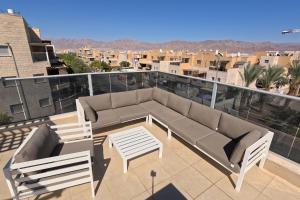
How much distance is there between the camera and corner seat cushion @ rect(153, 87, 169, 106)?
4.15 meters

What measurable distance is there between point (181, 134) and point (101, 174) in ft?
5.06

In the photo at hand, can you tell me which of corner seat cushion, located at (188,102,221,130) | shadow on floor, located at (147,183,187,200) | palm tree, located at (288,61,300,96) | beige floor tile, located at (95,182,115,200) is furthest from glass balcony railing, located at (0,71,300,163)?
palm tree, located at (288,61,300,96)

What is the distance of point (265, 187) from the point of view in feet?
7.04

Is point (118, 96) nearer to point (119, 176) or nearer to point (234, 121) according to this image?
point (119, 176)

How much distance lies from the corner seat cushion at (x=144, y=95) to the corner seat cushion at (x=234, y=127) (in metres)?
2.24

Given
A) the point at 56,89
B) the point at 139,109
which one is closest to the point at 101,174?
the point at 139,109

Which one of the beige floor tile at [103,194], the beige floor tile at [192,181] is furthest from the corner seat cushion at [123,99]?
the beige floor tile at [192,181]

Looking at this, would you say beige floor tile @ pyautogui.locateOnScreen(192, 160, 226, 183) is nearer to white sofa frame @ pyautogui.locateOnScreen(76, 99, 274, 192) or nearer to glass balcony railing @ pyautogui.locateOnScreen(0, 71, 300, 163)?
white sofa frame @ pyautogui.locateOnScreen(76, 99, 274, 192)

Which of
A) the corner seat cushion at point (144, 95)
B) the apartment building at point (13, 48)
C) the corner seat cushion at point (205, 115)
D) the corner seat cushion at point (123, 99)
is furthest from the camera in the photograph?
the apartment building at point (13, 48)

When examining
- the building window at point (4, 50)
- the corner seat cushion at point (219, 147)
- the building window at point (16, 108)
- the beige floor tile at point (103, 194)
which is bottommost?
the beige floor tile at point (103, 194)

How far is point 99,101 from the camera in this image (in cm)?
376

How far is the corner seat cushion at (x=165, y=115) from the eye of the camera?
3.34 m

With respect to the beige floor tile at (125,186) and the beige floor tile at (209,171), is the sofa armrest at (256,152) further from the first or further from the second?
the beige floor tile at (125,186)

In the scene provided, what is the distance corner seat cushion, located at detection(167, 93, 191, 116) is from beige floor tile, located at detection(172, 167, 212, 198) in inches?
55.3
